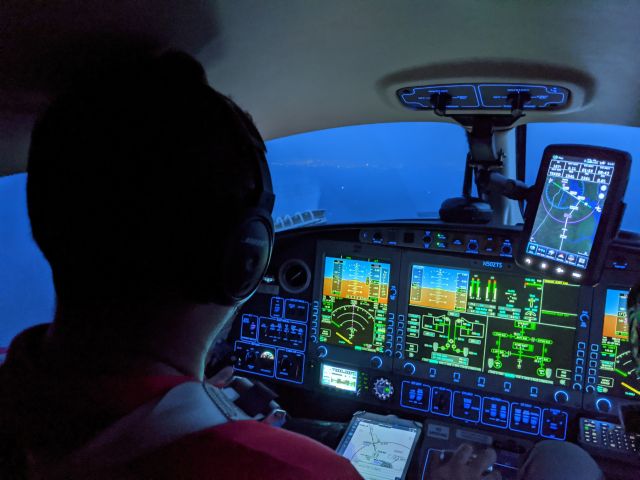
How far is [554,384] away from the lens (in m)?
2.19

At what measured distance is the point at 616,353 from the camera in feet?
6.88

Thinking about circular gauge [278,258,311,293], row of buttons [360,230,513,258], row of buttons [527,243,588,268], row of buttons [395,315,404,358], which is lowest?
row of buttons [395,315,404,358]

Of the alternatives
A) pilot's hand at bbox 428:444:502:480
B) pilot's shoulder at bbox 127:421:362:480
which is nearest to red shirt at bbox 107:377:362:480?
pilot's shoulder at bbox 127:421:362:480

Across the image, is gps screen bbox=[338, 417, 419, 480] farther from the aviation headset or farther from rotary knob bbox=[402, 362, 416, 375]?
the aviation headset

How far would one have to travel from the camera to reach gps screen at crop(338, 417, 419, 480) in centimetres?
212

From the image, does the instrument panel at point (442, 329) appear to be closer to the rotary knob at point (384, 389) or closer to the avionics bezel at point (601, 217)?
the rotary knob at point (384, 389)

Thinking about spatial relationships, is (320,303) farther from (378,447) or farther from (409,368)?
(378,447)

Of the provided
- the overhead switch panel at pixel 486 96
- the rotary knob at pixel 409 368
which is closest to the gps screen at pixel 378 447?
the rotary knob at pixel 409 368

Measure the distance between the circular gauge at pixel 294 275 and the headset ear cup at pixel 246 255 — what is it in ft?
5.10

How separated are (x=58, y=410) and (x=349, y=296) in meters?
1.84

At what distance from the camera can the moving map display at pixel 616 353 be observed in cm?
208

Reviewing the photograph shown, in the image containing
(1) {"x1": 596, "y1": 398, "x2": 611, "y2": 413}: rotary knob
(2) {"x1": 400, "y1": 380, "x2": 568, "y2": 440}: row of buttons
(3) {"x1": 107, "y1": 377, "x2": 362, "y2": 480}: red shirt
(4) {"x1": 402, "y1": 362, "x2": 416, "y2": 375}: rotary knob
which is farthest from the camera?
(4) {"x1": 402, "y1": 362, "x2": 416, "y2": 375}: rotary knob

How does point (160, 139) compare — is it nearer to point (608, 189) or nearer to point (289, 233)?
point (608, 189)

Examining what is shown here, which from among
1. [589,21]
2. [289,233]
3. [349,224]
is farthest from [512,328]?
[589,21]
